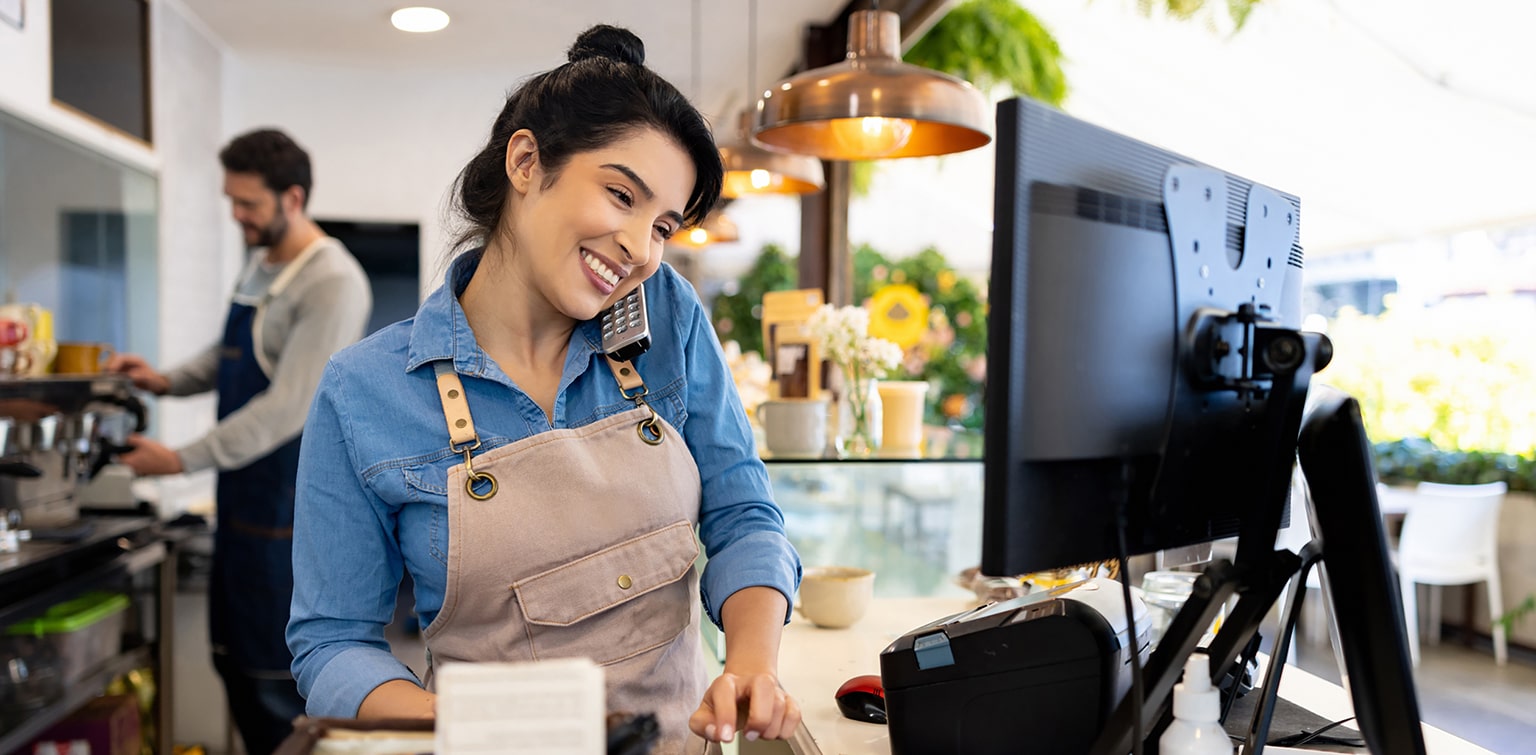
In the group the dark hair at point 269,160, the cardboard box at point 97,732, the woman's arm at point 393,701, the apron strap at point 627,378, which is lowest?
the cardboard box at point 97,732

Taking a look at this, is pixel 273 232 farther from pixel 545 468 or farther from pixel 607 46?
pixel 545 468

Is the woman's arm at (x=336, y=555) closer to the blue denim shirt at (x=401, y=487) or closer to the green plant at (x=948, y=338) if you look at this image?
the blue denim shirt at (x=401, y=487)

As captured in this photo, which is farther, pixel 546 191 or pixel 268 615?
pixel 268 615

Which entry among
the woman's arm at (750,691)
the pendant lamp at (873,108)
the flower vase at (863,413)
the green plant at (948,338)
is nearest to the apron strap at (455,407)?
the woman's arm at (750,691)

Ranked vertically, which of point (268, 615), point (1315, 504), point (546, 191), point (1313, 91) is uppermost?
point (1313, 91)

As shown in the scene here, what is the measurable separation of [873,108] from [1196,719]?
45.0 inches

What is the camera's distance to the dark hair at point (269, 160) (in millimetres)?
2908

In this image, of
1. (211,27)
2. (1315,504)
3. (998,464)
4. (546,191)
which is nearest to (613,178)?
(546,191)

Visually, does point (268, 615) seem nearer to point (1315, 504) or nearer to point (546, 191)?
point (546, 191)

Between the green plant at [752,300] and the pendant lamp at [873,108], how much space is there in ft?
13.7

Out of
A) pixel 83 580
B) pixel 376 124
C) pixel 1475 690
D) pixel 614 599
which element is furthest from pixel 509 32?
pixel 1475 690

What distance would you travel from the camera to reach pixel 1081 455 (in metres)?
0.81

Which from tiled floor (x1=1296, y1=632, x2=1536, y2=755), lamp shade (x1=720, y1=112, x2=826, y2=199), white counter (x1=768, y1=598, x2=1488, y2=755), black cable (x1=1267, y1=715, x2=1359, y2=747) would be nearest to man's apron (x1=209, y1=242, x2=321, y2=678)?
lamp shade (x1=720, y1=112, x2=826, y2=199)

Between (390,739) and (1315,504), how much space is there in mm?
707
